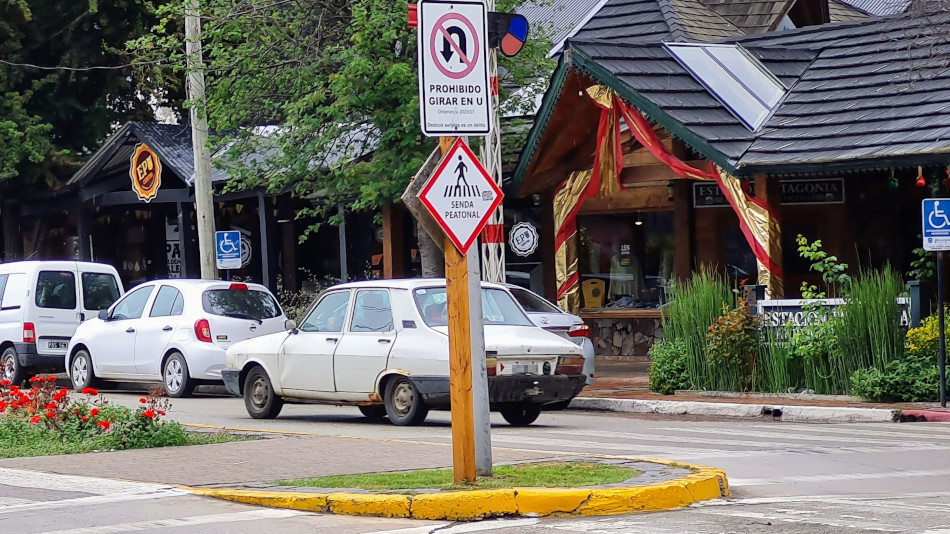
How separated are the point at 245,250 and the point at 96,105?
5.47 meters

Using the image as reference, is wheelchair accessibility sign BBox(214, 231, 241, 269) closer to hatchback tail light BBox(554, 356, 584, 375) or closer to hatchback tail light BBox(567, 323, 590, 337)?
hatchback tail light BBox(567, 323, 590, 337)

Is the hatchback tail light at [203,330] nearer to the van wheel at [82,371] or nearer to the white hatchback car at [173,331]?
the white hatchback car at [173,331]

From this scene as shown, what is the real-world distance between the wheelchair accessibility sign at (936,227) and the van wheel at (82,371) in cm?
1238

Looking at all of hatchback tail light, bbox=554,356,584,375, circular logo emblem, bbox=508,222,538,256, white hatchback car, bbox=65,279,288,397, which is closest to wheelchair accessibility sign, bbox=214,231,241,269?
white hatchback car, bbox=65,279,288,397

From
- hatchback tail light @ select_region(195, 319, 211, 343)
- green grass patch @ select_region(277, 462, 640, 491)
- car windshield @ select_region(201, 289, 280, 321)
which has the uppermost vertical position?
car windshield @ select_region(201, 289, 280, 321)

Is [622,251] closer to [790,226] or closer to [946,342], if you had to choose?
[790,226]

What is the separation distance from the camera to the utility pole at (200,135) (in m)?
23.3

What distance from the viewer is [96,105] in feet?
114

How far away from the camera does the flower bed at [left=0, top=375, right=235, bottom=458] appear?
43.0 ft

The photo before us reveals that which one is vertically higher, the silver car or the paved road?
the silver car

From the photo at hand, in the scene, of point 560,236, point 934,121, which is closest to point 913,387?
point 934,121

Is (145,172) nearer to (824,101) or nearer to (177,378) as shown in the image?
(177,378)

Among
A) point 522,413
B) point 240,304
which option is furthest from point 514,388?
point 240,304

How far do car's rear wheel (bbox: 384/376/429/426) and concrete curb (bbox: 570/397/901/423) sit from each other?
3.89 meters
